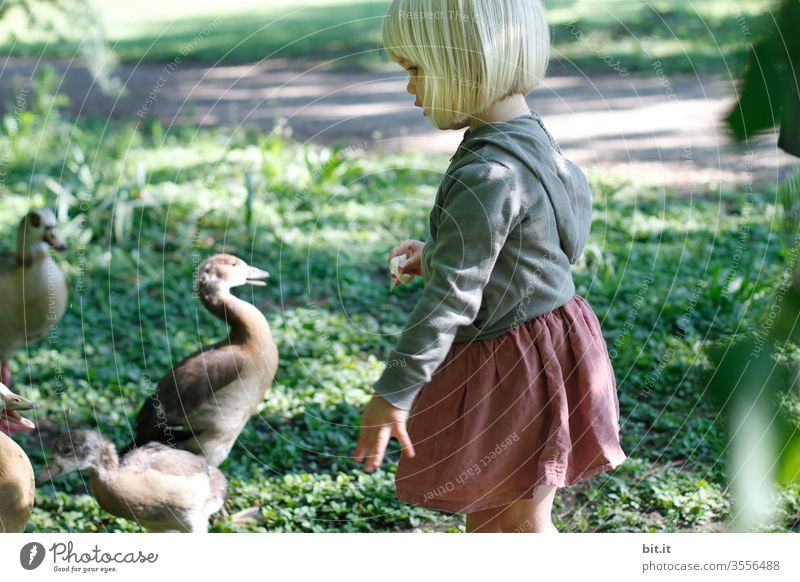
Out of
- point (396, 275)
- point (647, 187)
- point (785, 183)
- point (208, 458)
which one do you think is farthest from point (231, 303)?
point (647, 187)

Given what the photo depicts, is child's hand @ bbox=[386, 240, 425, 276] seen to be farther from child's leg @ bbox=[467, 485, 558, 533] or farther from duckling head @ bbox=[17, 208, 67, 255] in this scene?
duckling head @ bbox=[17, 208, 67, 255]

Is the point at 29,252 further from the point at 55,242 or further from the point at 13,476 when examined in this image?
the point at 13,476

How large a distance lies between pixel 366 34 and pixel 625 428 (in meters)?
7.43

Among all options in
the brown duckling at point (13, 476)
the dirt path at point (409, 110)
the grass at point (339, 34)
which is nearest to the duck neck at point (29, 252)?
the brown duckling at point (13, 476)

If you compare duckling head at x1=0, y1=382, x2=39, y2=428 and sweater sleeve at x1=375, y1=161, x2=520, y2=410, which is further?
duckling head at x1=0, y1=382, x2=39, y2=428

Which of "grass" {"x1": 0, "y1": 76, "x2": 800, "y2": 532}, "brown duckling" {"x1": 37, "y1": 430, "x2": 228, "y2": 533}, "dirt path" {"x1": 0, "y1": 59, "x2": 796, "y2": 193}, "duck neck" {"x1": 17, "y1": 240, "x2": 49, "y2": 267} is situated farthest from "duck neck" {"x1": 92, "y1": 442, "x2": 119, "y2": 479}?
"dirt path" {"x1": 0, "y1": 59, "x2": 796, "y2": 193}

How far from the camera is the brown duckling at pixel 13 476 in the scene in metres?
2.31

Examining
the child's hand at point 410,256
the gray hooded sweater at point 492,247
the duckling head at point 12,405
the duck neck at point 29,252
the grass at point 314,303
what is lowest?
the grass at point 314,303

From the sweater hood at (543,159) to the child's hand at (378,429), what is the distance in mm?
519

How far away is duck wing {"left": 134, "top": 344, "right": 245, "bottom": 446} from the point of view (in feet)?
9.21

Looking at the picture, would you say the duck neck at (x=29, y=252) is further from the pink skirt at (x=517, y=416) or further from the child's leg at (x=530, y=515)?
the child's leg at (x=530, y=515)

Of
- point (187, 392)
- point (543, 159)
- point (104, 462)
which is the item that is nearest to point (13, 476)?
point (104, 462)

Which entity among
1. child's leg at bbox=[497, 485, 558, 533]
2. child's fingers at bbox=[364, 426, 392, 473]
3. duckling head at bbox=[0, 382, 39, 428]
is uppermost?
child's fingers at bbox=[364, 426, 392, 473]
